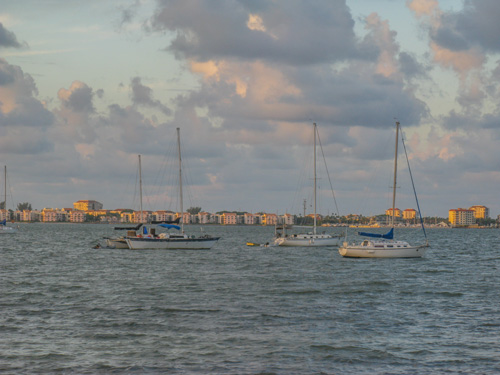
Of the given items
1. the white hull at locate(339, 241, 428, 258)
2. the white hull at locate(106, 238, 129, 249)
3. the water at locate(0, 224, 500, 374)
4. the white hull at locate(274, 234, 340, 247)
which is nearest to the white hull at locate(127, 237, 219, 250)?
the white hull at locate(106, 238, 129, 249)

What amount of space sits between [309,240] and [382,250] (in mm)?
31631

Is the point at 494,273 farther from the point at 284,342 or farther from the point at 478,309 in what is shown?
the point at 284,342

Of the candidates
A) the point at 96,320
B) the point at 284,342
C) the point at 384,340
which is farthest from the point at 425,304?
the point at 96,320

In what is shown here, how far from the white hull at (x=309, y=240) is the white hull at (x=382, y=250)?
94.3 ft

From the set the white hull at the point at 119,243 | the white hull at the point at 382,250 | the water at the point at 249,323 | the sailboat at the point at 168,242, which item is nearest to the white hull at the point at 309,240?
the sailboat at the point at 168,242

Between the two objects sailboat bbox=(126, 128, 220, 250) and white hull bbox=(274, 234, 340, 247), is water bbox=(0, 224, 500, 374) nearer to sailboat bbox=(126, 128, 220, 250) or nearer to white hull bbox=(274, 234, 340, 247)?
sailboat bbox=(126, 128, 220, 250)

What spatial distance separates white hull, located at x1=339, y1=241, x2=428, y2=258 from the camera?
81.6 metres

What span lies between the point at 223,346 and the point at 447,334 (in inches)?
425

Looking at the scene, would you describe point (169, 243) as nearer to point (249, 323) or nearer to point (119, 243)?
point (119, 243)

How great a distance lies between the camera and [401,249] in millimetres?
82062

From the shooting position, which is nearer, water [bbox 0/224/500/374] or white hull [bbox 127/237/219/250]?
water [bbox 0/224/500/374]

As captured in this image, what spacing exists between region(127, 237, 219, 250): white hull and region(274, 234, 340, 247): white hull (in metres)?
17.8

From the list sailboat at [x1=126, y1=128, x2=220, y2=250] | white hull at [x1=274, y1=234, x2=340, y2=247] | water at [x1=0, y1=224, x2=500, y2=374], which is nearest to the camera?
water at [x1=0, y1=224, x2=500, y2=374]

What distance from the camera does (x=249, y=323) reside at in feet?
109
